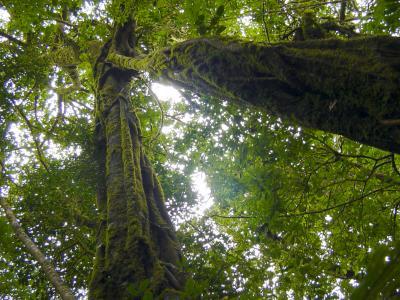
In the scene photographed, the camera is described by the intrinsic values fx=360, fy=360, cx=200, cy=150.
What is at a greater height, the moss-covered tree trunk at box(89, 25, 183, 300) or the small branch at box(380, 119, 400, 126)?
the moss-covered tree trunk at box(89, 25, 183, 300)

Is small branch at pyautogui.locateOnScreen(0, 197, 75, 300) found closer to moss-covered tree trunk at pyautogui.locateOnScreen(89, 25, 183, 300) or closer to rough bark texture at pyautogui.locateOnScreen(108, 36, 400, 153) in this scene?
moss-covered tree trunk at pyautogui.locateOnScreen(89, 25, 183, 300)

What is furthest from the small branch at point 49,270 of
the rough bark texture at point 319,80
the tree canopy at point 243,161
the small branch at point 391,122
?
the small branch at point 391,122

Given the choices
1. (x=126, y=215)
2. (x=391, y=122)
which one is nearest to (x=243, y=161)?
(x=126, y=215)

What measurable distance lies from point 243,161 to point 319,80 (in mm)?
1978

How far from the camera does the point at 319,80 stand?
2760 mm

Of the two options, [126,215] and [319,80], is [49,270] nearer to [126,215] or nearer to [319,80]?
[126,215]

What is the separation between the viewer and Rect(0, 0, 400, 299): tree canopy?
105 inches

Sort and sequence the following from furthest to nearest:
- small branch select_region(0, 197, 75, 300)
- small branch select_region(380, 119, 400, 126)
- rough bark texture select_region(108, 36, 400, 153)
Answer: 1. small branch select_region(0, 197, 75, 300)
2. rough bark texture select_region(108, 36, 400, 153)
3. small branch select_region(380, 119, 400, 126)

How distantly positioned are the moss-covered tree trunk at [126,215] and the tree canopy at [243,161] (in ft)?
0.10

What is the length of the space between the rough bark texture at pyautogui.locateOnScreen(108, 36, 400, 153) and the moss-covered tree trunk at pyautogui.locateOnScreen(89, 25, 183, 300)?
1773 millimetres

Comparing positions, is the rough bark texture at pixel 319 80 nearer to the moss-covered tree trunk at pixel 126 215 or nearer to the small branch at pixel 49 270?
the moss-covered tree trunk at pixel 126 215

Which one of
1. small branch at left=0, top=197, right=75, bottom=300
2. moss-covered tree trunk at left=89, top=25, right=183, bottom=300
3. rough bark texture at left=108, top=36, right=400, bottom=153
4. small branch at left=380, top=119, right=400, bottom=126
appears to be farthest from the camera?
moss-covered tree trunk at left=89, top=25, right=183, bottom=300

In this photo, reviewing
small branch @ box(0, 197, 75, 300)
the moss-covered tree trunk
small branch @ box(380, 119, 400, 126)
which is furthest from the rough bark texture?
small branch @ box(0, 197, 75, 300)

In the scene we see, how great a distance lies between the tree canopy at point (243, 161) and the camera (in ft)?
8.74
